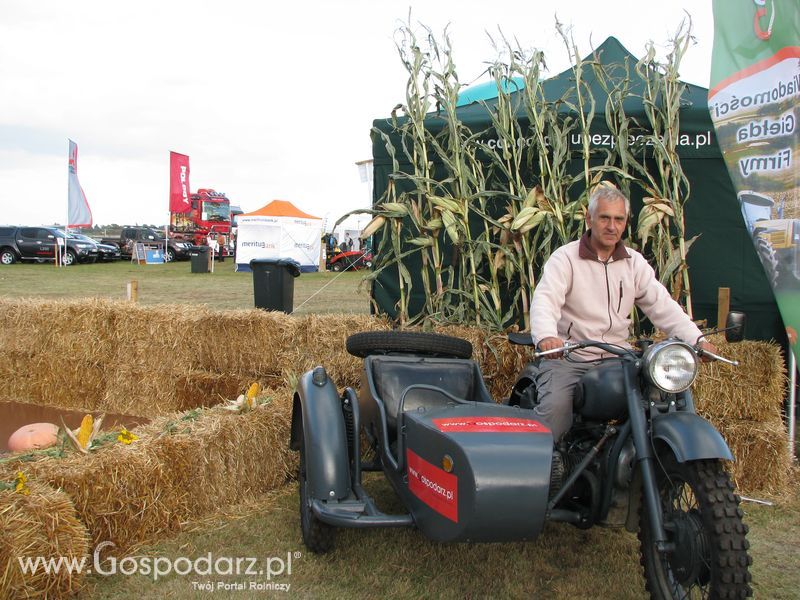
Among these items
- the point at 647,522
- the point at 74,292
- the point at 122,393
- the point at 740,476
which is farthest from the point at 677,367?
the point at 74,292

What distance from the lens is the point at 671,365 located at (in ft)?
8.21

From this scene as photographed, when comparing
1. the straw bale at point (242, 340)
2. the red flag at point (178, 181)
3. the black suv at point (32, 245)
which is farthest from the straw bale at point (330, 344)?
the red flag at point (178, 181)

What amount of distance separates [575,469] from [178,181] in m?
30.3

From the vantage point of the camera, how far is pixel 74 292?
14500mm

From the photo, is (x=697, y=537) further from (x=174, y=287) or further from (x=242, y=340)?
(x=174, y=287)

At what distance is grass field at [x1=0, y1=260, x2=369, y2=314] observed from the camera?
12438 millimetres

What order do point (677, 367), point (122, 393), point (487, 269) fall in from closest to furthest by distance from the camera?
point (677, 367) → point (487, 269) → point (122, 393)

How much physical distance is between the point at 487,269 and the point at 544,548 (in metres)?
2.59

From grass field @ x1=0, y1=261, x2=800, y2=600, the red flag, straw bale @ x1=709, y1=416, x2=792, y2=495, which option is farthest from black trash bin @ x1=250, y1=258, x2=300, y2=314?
the red flag

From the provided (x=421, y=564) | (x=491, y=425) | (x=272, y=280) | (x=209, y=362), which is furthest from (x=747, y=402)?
(x=272, y=280)

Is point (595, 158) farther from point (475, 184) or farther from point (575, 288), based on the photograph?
point (575, 288)

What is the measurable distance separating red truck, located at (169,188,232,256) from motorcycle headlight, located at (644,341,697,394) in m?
33.6

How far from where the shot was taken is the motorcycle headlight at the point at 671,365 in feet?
8.14

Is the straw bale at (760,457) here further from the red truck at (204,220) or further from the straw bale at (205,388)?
the red truck at (204,220)
